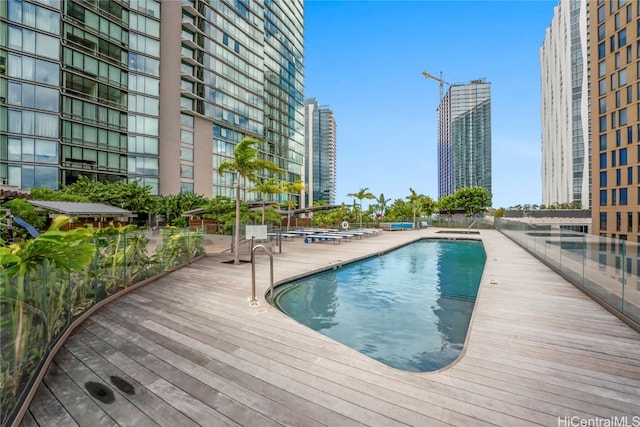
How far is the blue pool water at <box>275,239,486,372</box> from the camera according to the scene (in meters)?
5.04

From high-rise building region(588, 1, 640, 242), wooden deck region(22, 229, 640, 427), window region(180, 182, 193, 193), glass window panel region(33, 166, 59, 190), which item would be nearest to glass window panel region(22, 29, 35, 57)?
glass window panel region(33, 166, 59, 190)

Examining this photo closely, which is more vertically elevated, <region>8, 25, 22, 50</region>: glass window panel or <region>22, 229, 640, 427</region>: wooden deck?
<region>8, 25, 22, 50</region>: glass window panel

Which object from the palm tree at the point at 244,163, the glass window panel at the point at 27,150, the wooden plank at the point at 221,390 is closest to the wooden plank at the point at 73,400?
the wooden plank at the point at 221,390

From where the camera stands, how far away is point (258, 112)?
4684cm

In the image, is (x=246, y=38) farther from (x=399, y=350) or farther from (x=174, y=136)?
(x=399, y=350)

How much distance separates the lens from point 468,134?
140125mm

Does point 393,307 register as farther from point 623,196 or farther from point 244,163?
point 623,196

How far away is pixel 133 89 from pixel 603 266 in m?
39.7

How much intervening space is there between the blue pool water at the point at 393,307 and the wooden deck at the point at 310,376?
3.05 ft

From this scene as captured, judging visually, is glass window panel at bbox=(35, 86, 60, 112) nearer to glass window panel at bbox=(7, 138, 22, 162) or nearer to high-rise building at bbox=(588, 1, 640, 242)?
glass window panel at bbox=(7, 138, 22, 162)

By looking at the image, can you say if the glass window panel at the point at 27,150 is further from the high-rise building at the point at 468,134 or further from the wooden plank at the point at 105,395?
the high-rise building at the point at 468,134

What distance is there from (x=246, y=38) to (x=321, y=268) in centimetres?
4556

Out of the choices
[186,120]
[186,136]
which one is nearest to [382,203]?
[186,136]

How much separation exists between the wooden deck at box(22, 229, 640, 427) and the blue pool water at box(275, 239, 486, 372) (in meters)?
0.93
